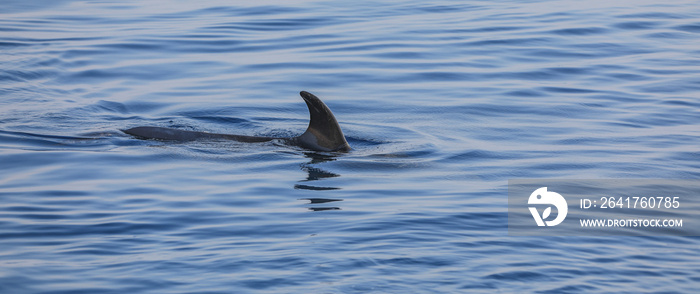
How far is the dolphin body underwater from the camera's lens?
35.6 feet

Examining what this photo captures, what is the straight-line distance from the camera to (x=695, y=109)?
553 inches

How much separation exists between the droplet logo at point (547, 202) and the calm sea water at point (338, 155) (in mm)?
447

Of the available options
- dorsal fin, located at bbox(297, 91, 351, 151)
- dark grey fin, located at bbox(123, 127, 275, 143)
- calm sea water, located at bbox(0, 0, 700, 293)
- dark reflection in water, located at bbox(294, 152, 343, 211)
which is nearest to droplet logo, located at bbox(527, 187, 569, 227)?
calm sea water, located at bbox(0, 0, 700, 293)

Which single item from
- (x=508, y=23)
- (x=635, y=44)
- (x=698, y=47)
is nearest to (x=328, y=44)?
(x=508, y=23)

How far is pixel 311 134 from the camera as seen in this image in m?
11.2

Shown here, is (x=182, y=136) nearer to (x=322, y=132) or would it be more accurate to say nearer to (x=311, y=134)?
(x=311, y=134)

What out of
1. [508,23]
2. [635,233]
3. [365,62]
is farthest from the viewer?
[508,23]

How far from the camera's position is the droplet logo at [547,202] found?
8686 millimetres

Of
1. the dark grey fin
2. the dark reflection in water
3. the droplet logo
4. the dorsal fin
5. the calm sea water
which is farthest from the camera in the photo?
the dark grey fin

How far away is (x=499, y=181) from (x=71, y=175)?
15.4 feet

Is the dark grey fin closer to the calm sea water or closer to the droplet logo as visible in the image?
the calm sea water

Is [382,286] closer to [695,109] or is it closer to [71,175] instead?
[71,175]

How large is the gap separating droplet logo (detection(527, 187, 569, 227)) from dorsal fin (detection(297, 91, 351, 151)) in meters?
2.57

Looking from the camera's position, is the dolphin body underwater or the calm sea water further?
the dolphin body underwater
